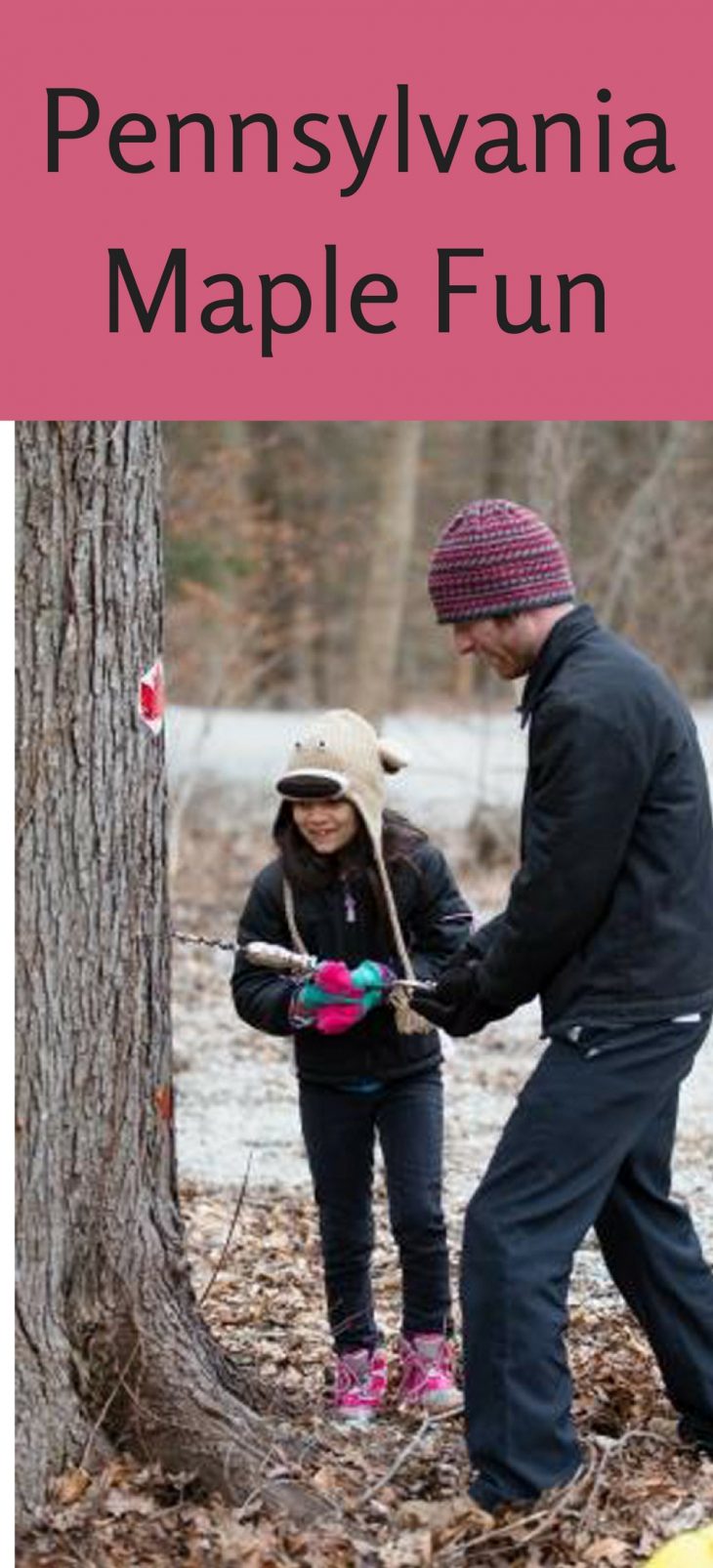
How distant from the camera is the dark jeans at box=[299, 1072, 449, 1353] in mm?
5590

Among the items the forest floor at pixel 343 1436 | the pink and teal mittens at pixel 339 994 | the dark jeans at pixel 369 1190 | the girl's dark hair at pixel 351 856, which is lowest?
the forest floor at pixel 343 1436

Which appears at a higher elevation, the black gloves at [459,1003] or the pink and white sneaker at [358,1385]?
the black gloves at [459,1003]

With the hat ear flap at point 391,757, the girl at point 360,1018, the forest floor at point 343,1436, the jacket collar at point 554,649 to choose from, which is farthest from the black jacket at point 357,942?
the jacket collar at point 554,649

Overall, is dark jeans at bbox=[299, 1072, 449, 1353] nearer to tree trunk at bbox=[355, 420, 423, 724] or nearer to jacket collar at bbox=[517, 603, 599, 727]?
jacket collar at bbox=[517, 603, 599, 727]

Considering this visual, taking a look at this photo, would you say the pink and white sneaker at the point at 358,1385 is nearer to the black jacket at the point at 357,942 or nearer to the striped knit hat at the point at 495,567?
the black jacket at the point at 357,942

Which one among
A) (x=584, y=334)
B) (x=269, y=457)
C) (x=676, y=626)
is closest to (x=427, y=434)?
(x=269, y=457)

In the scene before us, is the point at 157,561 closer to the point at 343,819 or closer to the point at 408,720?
the point at 343,819

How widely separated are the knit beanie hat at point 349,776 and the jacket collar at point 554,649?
69cm

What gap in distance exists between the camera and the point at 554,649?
477 cm

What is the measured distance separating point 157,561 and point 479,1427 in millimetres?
1883

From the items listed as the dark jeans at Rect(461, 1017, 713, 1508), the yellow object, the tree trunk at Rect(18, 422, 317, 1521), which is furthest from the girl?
the yellow object

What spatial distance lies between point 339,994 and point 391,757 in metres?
0.60

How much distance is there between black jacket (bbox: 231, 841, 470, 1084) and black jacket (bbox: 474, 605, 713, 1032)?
667 millimetres

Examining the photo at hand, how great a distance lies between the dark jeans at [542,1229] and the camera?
15.5ft
